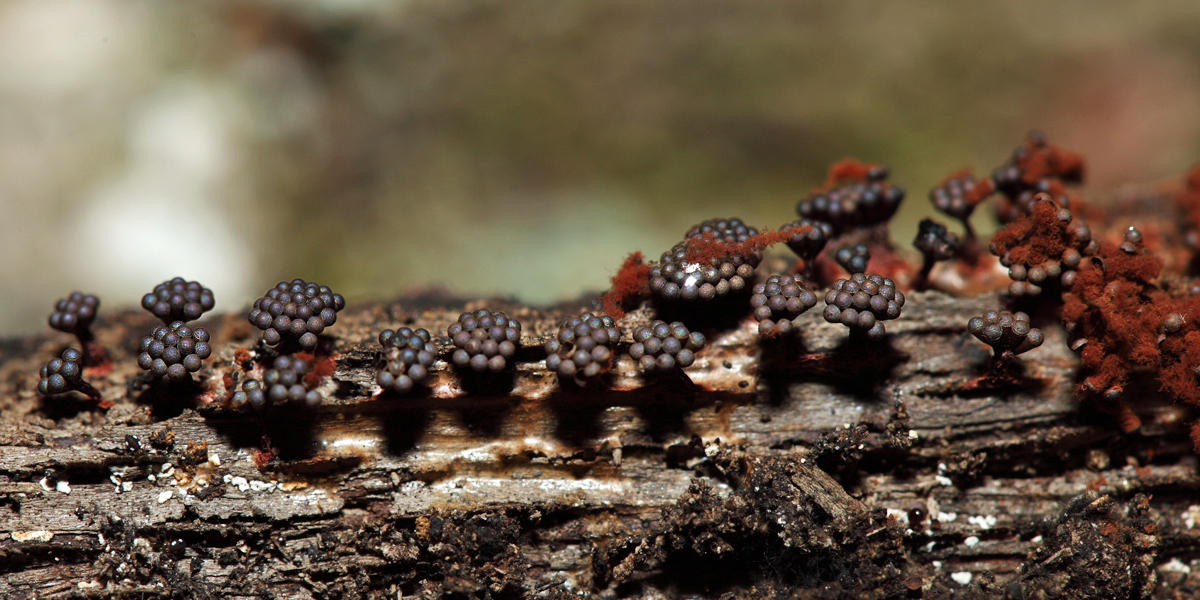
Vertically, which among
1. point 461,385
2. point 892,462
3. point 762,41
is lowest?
point 892,462

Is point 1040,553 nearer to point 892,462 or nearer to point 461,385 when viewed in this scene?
point 892,462

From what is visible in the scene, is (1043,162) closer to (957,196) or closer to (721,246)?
(957,196)

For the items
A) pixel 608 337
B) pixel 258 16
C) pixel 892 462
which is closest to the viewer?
pixel 608 337

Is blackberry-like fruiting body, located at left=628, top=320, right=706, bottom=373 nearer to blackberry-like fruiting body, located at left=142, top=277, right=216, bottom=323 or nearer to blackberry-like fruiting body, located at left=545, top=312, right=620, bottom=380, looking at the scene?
blackberry-like fruiting body, located at left=545, top=312, right=620, bottom=380

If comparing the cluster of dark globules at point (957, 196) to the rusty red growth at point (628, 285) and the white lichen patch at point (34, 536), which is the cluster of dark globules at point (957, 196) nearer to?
the rusty red growth at point (628, 285)

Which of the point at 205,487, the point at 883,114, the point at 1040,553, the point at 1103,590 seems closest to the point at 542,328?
the point at 205,487
